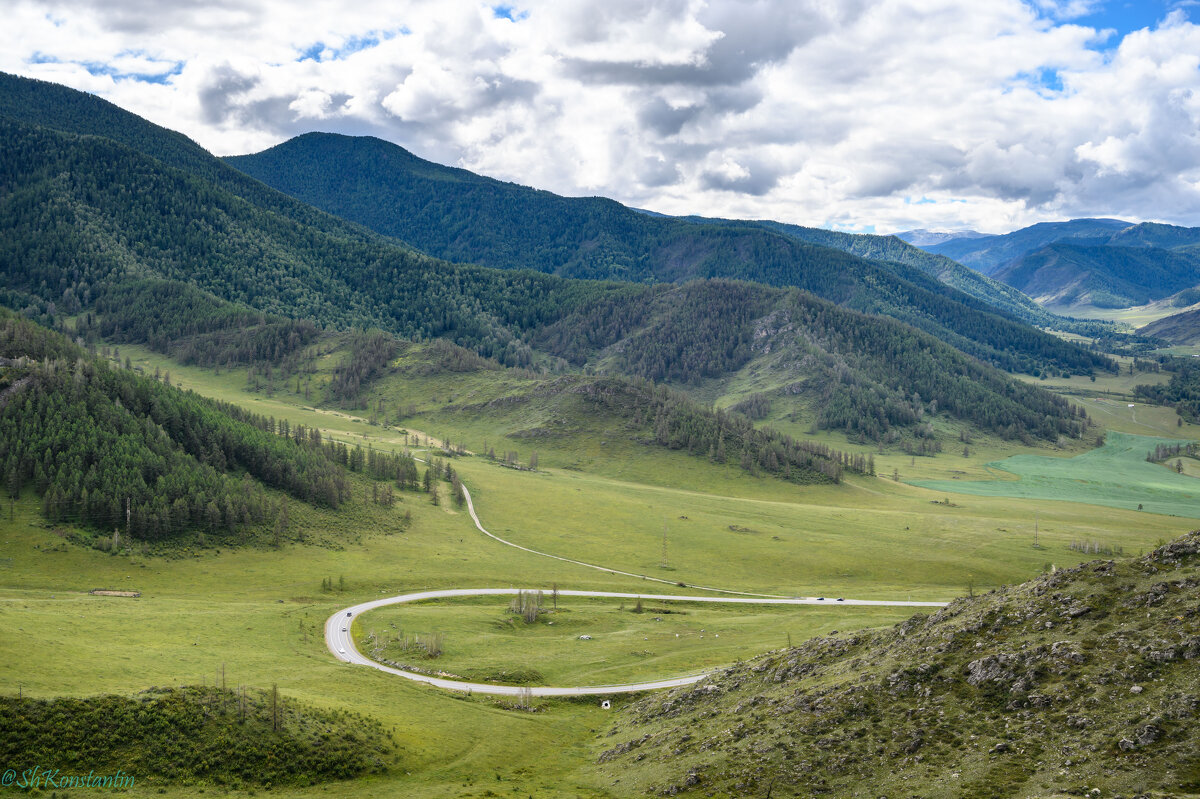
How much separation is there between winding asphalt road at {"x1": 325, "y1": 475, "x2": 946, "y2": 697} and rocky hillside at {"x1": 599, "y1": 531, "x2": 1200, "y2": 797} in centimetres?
2199

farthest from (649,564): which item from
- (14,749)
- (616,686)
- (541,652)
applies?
(14,749)

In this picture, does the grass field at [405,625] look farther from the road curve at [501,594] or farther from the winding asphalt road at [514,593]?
the winding asphalt road at [514,593]

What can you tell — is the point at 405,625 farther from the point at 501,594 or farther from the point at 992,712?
the point at 992,712

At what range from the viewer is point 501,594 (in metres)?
158

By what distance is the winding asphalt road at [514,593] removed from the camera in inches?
4021

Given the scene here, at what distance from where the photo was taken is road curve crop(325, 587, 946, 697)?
102 m

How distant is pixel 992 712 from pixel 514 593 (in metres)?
109

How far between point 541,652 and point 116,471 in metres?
109

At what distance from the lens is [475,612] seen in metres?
140

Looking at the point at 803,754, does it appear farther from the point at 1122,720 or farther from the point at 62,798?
the point at 62,798
